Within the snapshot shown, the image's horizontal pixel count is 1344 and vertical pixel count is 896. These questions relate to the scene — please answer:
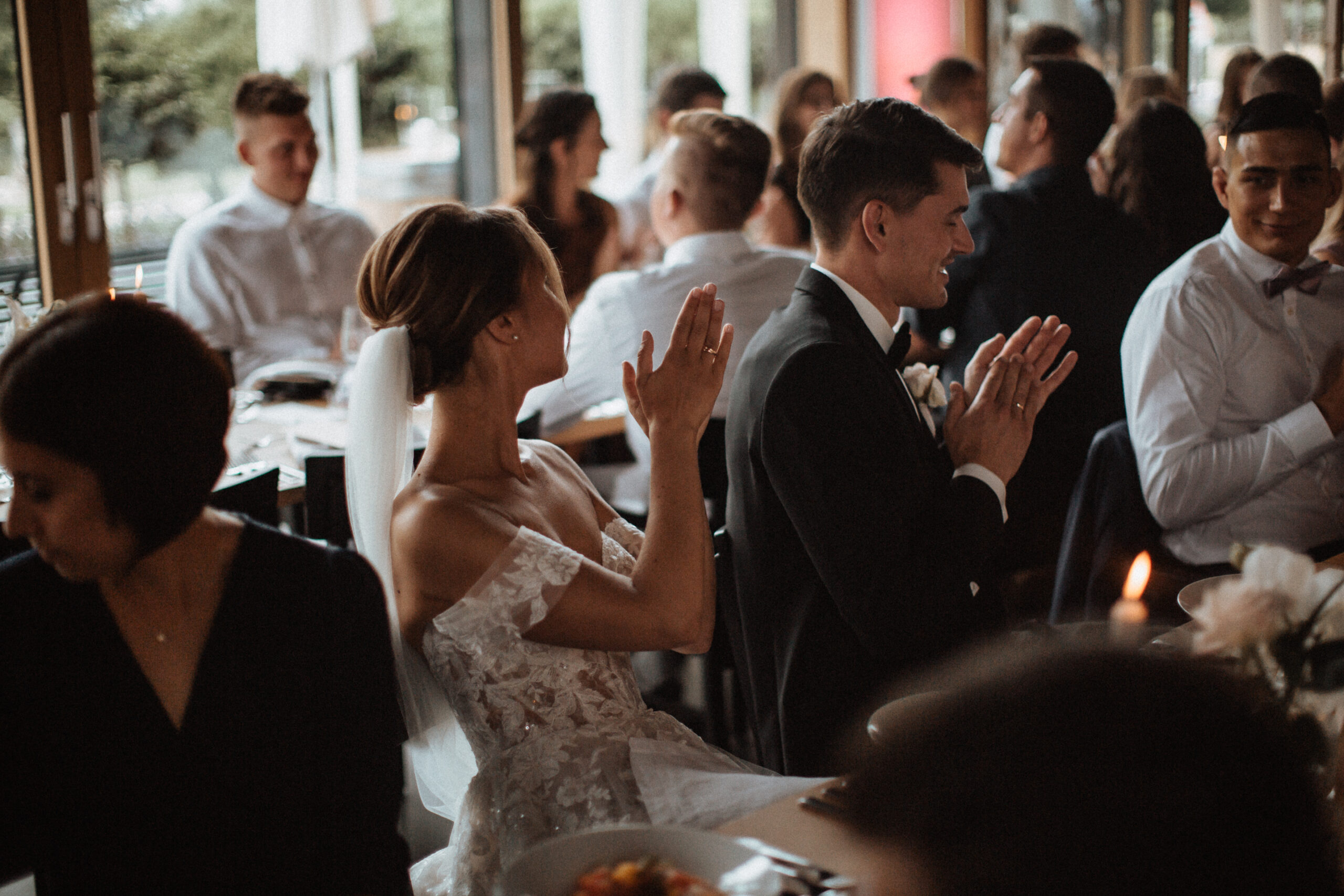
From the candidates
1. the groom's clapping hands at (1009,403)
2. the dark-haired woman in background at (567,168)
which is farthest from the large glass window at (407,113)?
the groom's clapping hands at (1009,403)

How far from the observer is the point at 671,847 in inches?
39.0

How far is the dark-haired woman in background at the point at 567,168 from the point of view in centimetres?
477

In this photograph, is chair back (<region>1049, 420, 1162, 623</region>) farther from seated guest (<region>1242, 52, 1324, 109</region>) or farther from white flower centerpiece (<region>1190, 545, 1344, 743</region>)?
seated guest (<region>1242, 52, 1324, 109</region>)

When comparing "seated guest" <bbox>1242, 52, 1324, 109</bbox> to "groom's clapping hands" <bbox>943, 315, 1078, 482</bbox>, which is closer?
"groom's clapping hands" <bbox>943, 315, 1078, 482</bbox>

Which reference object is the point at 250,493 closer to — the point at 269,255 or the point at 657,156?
the point at 269,255

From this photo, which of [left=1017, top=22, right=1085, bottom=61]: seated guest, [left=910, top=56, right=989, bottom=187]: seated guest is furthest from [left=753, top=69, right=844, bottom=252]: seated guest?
[left=1017, top=22, right=1085, bottom=61]: seated guest

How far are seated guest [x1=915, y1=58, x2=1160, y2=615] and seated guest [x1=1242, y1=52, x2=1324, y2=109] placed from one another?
0.78 metres

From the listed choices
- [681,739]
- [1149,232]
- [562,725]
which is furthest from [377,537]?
[1149,232]

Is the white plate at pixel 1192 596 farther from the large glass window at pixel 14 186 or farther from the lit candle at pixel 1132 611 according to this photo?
the large glass window at pixel 14 186

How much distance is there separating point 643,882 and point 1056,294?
2704 mm

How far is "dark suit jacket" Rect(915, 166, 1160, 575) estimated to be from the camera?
3.27m

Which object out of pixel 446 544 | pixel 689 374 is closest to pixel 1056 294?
pixel 689 374

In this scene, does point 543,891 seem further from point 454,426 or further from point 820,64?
point 820,64

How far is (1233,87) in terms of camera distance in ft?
17.2
